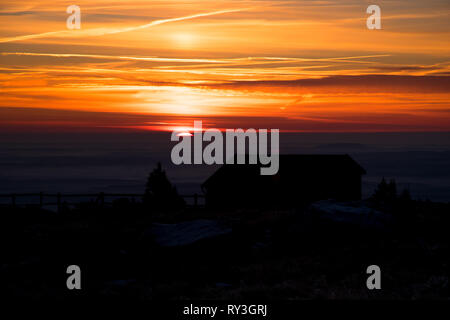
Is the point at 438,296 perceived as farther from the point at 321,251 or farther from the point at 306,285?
the point at 321,251

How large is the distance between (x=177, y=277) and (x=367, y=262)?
5.37m

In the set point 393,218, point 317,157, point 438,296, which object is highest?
point 317,157

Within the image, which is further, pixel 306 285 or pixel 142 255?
pixel 142 255

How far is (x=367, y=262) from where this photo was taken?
672 inches

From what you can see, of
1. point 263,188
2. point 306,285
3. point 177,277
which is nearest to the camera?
point 306,285

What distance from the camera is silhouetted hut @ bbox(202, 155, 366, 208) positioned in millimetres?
51469

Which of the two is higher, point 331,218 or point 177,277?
point 331,218

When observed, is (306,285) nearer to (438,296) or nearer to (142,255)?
(438,296)

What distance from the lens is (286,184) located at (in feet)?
169

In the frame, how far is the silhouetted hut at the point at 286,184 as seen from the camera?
51.5 meters
